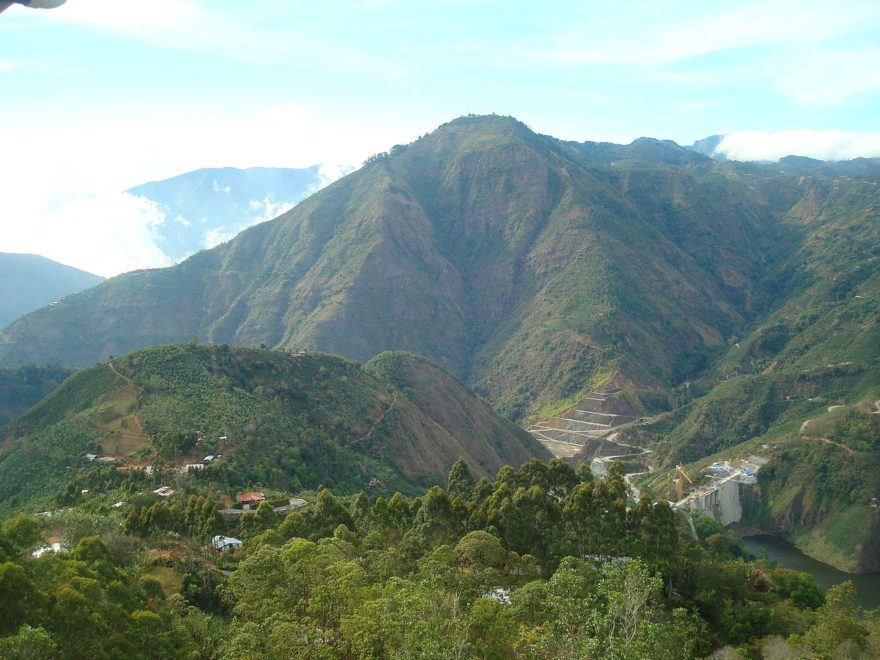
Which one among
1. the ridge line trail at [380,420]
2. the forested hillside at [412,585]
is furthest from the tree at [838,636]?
the ridge line trail at [380,420]

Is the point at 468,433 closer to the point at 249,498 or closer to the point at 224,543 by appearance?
the point at 249,498

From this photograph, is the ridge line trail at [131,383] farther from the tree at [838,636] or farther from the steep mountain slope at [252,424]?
the tree at [838,636]

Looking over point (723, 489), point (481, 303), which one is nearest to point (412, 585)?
point (723, 489)

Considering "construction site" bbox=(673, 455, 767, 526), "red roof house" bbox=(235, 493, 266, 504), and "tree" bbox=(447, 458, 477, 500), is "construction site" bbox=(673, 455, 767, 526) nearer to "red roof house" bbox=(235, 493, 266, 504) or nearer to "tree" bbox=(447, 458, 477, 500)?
"tree" bbox=(447, 458, 477, 500)

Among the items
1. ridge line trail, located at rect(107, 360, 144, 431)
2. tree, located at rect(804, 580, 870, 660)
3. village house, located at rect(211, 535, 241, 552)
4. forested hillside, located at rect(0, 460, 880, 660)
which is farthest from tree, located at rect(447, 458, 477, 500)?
ridge line trail, located at rect(107, 360, 144, 431)

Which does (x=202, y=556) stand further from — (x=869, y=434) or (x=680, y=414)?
(x=680, y=414)

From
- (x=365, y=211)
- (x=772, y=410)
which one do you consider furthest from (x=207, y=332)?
(x=772, y=410)

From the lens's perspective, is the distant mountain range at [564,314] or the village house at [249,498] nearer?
the village house at [249,498]

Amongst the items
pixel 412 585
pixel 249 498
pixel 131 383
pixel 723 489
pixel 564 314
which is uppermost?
pixel 412 585
